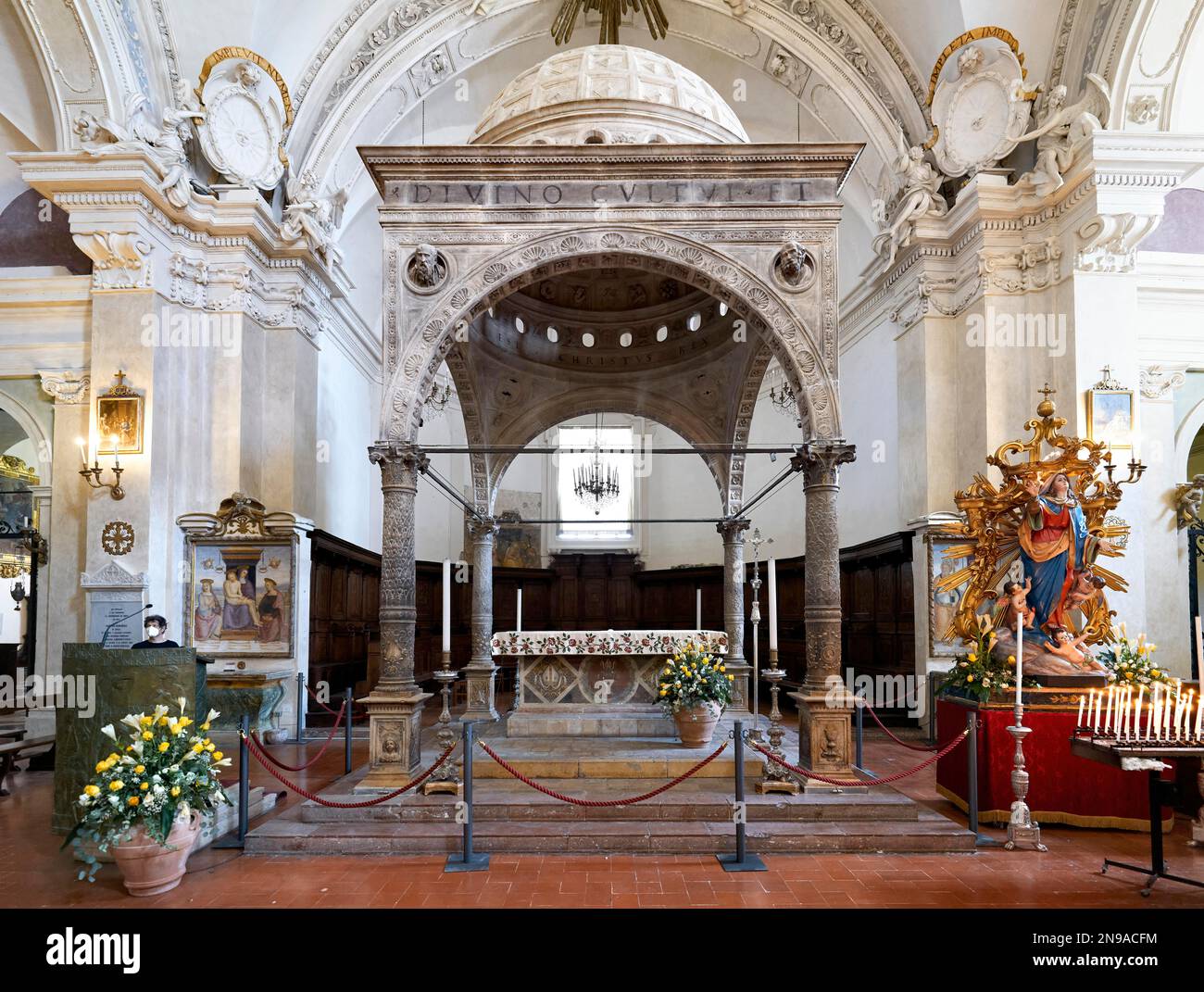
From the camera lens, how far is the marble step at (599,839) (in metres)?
6.40

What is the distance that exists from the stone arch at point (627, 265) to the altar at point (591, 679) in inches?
115

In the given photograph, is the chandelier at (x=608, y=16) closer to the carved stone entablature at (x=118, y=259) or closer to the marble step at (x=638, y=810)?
the carved stone entablature at (x=118, y=259)

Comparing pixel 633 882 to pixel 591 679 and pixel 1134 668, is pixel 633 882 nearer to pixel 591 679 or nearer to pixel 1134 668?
pixel 591 679

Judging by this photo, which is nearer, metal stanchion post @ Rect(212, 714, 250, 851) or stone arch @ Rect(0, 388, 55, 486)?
metal stanchion post @ Rect(212, 714, 250, 851)

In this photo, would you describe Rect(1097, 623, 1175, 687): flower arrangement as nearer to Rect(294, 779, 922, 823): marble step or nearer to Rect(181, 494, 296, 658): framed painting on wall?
Rect(294, 779, 922, 823): marble step


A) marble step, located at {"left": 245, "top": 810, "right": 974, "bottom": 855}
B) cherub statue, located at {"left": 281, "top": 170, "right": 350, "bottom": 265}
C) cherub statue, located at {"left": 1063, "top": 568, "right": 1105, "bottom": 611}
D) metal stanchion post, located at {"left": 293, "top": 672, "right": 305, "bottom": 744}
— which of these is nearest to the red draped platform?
marble step, located at {"left": 245, "top": 810, "right": 974, "bottom": 855}

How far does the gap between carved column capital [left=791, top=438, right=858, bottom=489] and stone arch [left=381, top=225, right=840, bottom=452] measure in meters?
0.12

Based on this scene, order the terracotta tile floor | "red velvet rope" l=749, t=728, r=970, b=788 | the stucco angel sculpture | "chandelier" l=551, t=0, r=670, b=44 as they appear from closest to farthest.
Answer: the terracotta tile floor, "red velvet rope" l=749, t=728, r=970, b=788, the stucco angel sculpture, "chandelier" l=551, t=0, r=670, b=44

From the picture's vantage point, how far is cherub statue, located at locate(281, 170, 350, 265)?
490 inches

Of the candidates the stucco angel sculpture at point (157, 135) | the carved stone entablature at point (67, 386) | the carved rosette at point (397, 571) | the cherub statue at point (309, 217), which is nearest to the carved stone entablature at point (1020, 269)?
the carved rosette at point (397, 571)

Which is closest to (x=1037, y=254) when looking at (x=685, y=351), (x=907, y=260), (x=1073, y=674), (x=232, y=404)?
(x=907, y=260)

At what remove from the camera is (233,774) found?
9.07 meters

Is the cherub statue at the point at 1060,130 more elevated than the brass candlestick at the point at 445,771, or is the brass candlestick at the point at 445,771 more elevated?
the cherub statue at the point at 1060,130

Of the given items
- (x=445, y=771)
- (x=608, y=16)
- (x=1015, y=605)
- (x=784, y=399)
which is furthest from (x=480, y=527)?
(x=608, y=16)
